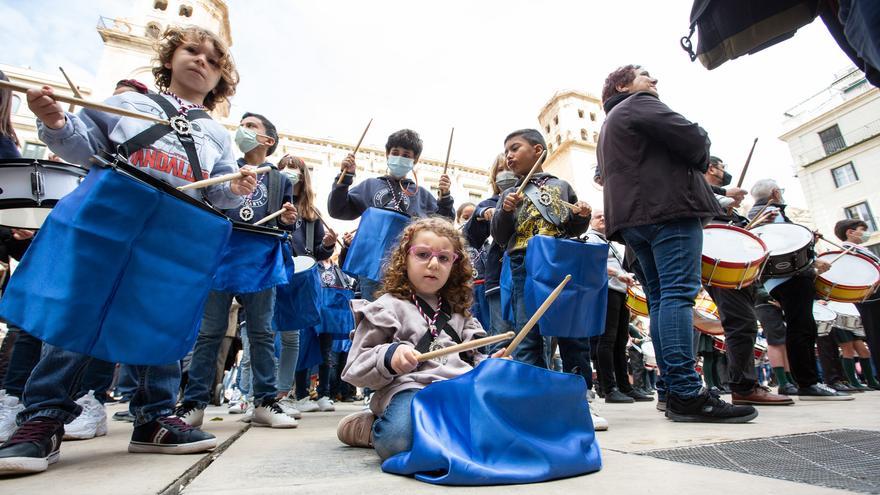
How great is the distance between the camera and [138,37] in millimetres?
20250

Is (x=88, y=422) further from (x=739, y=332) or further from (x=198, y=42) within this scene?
(x=739, y=332)

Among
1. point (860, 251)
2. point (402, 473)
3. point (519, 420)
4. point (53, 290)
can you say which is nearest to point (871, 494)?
point (519, 420)

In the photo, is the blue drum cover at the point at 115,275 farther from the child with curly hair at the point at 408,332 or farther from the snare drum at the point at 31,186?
the snare drum at the point at 31,186

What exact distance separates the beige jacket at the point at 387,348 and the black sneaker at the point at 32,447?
3.06 feet

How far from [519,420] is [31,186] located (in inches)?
97.9

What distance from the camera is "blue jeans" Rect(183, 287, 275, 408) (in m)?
2.58

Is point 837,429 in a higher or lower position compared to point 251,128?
lower

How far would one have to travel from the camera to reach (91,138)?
69.1 inches

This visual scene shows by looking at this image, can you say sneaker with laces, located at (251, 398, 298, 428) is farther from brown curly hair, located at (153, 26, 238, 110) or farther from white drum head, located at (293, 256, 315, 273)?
brown curly hair, located at (153, 26, 238, 110)

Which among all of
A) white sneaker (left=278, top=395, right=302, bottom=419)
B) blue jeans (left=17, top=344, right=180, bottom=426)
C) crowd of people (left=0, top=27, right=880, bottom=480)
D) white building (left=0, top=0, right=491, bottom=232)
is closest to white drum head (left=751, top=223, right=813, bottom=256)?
crowd of people (left=0, top=27, right=880, bottom=480)

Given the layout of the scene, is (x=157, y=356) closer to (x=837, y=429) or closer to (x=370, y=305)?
(x=370, y=305)

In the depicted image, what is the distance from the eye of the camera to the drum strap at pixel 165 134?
5.93 ft

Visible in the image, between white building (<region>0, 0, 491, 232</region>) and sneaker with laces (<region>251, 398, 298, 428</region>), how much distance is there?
12526 millimetres

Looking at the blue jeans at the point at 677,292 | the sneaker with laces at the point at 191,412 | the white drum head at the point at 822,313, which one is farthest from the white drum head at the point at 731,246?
the sneaker with laces at the point at 191,412
